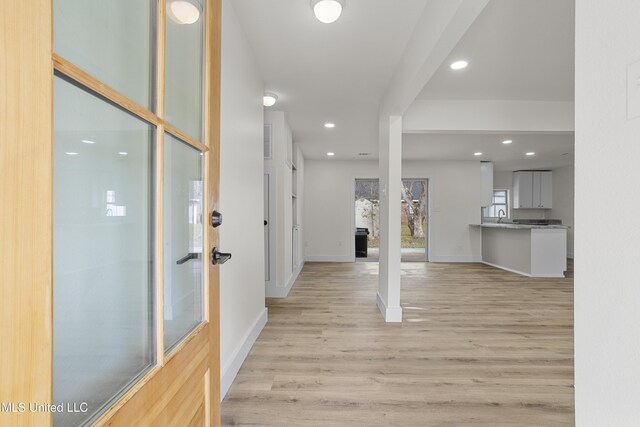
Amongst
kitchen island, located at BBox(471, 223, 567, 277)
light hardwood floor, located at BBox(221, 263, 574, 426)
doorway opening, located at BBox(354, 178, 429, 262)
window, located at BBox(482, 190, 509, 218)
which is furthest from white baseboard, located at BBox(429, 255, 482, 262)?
light hardwood floor, located at BBox(221, 263, 574, 426)

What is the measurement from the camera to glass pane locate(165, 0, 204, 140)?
869mm

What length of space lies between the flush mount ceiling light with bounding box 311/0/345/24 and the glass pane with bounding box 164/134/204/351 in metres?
1.28

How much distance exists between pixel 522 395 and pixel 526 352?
27.8 inches

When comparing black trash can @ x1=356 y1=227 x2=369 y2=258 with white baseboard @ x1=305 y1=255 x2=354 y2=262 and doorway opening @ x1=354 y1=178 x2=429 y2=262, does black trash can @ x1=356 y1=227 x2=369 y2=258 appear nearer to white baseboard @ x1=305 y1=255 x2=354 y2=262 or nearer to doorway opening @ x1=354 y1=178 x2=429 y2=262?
white baseboard @ x1=305 y1=255 x2=354 y2=262

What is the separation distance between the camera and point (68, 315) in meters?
0.59

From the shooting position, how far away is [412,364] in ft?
7.11

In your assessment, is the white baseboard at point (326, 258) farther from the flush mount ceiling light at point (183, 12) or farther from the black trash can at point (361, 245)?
the flush mount ceiling light at point (183, 12)

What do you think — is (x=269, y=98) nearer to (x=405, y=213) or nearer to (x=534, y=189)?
(x=405, y=213)
